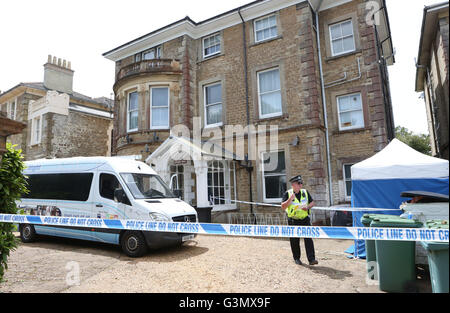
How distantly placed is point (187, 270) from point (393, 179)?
4908mm

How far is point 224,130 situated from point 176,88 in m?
3.29

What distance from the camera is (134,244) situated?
6.36 m

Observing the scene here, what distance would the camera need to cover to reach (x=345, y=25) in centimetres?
1182

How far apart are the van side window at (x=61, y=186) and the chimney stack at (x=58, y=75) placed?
15.0m

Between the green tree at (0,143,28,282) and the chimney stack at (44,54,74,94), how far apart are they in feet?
63.4

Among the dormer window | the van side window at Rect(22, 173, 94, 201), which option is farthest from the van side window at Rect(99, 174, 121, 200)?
the dormer window

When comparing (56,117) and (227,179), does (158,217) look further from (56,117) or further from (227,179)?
(56,117)

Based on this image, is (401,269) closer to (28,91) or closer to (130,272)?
(130,272)

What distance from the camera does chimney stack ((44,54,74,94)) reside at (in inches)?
818

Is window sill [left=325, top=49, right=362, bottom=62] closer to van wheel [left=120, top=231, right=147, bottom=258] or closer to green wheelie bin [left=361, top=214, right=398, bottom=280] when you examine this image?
green wheelie bin [left=361, top=214, right=398, bottom=280]

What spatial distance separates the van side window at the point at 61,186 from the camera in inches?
299

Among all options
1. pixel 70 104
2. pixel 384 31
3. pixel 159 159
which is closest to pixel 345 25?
pixel 384 31

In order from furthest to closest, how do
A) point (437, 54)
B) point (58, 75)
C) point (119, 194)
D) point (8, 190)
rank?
1. point (58, 75)
2. point (437, 54)
3. point (119, 194)
4. point (8, 190)

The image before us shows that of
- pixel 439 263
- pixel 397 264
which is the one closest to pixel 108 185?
pixel 397 264
